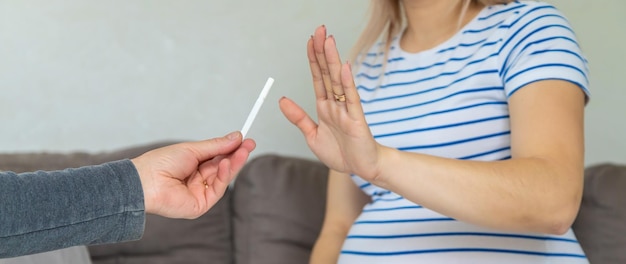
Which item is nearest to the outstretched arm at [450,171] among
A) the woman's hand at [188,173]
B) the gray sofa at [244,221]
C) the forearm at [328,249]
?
the woman's hand at [188,173]

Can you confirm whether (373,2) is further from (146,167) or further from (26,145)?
(26,145)

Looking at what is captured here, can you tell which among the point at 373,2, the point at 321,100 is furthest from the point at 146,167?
the point at 373,2

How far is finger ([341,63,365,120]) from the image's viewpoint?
1.05 meters

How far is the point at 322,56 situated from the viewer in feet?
3.74

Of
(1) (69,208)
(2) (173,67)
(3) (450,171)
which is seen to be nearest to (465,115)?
(3) (450,171)

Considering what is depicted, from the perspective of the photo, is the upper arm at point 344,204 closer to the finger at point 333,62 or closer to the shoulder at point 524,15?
the shoulder at point 524,15

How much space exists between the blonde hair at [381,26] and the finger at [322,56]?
0.64 meters

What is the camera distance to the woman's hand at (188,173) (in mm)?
1120

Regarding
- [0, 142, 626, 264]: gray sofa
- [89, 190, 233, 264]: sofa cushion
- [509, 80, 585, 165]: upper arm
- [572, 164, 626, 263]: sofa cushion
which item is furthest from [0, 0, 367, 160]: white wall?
[509, 80, 585, 165]: upper arm

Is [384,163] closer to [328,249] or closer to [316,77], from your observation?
[316,77]

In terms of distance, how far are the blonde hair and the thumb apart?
0.64m

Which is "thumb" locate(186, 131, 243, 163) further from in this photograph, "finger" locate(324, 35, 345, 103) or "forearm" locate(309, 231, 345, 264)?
"forearm" locate(309, 231, 345, 264)

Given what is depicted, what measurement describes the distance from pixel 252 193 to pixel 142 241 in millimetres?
285

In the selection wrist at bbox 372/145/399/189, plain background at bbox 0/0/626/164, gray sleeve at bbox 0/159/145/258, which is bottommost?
plain background at bbox 0/0/626/164
